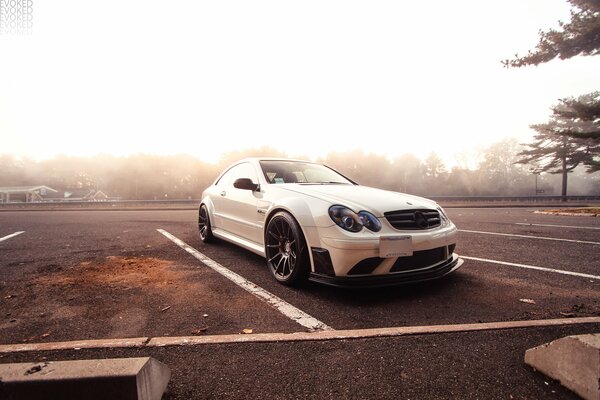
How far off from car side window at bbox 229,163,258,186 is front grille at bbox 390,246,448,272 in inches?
84.3

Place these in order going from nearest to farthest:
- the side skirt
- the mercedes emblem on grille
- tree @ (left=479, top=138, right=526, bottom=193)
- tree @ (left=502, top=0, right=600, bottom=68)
A: the mercedes emblem on grille
the side skirt
tree @ (left=502, top=0, right=600, bottom=68)
tree @ (left=479, top=138, right=526, bottom=193)

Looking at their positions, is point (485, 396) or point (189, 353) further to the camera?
point (189, 353)

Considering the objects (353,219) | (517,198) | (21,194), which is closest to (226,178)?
(353,219)

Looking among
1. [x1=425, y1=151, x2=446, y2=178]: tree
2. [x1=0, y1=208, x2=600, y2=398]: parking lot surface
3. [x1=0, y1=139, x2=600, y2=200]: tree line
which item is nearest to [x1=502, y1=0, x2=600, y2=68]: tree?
[x1=0, y1=208, x2=600, y2=398]: parking lot surface

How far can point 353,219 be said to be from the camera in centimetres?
→ 293

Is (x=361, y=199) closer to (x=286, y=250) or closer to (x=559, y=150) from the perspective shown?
(x=286, y=250)

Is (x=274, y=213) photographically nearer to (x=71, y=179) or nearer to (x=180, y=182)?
(x=180, y=182)

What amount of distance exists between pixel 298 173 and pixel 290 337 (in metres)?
2.72

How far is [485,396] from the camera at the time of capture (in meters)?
1.53

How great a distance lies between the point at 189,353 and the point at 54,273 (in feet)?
9.31

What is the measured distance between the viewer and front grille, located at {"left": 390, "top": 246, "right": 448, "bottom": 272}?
2.89m

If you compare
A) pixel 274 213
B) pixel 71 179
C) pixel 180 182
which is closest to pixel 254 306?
pixel 274 213

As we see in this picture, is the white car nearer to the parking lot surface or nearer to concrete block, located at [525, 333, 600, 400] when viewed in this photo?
the parking lot surface

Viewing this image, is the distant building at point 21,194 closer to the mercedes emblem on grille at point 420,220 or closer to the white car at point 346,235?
the white car at point 346,235
